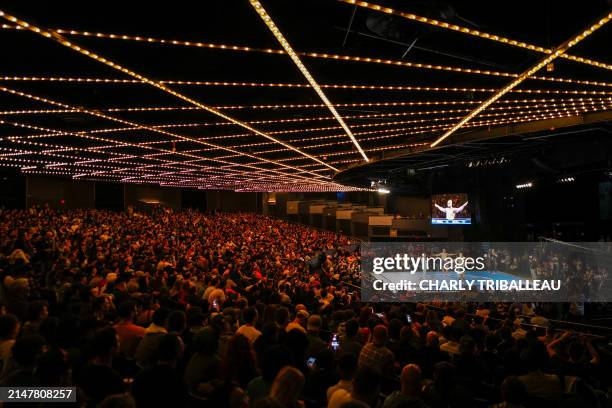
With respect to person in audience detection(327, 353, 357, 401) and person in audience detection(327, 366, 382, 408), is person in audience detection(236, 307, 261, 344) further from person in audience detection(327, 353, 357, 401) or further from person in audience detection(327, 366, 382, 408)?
person in audience detection(327, 366, 382, 408)

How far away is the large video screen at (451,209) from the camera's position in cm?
1892

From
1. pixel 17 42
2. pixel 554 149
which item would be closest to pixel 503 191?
pixel 554 149

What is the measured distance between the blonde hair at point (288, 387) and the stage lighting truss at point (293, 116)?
9.64 ft

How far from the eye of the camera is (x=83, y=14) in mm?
4945

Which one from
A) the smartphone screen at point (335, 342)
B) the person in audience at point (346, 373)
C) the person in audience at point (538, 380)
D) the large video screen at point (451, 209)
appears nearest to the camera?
the person in audience at point (346, 373)

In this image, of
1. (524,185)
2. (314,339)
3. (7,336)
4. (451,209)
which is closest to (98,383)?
(7,336)

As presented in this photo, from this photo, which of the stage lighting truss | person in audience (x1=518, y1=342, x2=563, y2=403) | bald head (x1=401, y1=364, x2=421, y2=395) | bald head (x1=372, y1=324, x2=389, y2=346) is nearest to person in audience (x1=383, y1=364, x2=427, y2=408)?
bald head (x1=401, y1=364, x2=421, y2=395)

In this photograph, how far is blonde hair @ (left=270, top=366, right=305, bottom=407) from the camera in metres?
2.87

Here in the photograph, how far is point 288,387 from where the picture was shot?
114 inches

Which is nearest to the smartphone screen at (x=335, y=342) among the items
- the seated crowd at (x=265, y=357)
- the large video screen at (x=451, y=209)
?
the seated crowd at (x=265, y=357)

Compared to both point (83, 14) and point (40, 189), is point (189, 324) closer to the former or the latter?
point (83, 14)

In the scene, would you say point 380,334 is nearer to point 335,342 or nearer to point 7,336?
point 335,342

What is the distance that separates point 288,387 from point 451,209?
17.5 m

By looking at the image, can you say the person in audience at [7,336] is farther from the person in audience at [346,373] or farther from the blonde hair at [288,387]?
the person in audience at [346,373]
